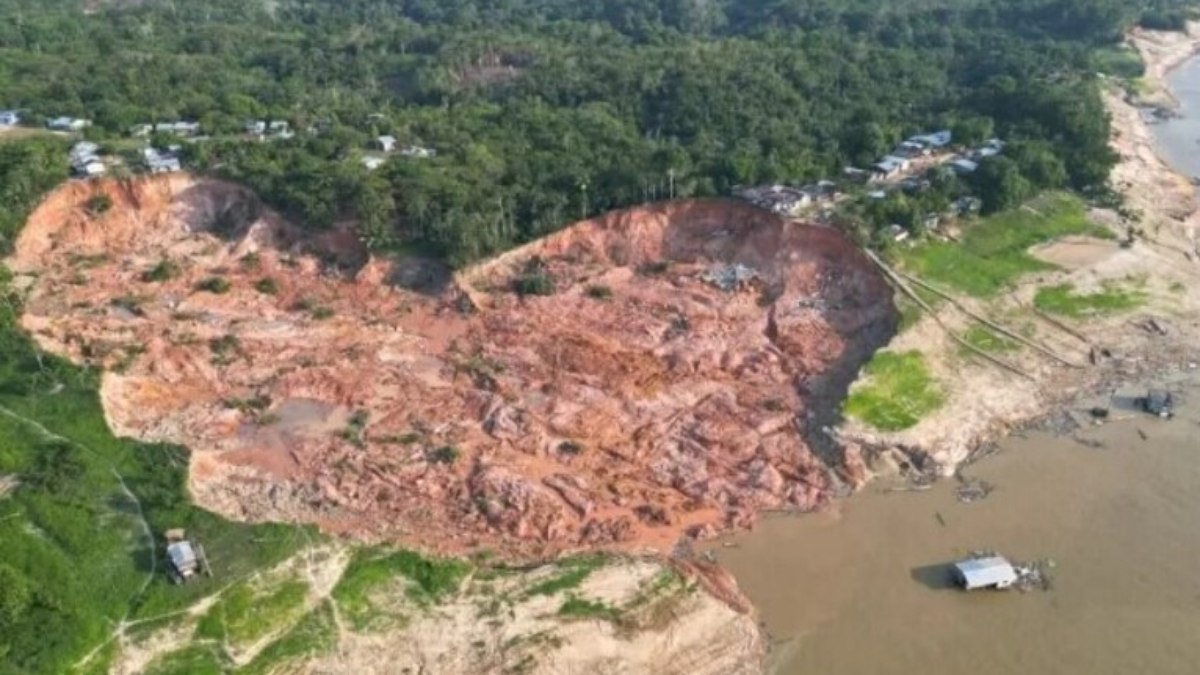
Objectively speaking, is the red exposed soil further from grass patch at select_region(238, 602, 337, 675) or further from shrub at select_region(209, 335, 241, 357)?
grass patch at select_region(238, 602, 337, 675)

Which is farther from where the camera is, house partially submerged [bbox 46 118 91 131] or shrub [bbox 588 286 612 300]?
house partially submerged [bbox 46 118 91 131]

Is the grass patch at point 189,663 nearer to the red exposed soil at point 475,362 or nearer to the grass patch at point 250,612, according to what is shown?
the grass patch at point 250,612

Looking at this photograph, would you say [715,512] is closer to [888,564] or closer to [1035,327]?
[888,564]

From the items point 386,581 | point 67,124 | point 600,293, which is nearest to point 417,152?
point 600,293

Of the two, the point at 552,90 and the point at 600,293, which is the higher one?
the point at 552,90

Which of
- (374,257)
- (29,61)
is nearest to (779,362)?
(374,257)

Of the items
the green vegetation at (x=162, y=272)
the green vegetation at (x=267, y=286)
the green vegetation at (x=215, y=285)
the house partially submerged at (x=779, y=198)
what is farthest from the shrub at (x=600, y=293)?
the green vegetation at (x=162, y=272)

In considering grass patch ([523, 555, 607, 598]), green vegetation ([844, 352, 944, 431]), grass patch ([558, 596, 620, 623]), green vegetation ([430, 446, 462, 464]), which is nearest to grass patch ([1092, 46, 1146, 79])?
green vegetation ([844, 352, 944, 431])

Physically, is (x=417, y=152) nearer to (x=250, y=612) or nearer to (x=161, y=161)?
(x=161, y=161)
